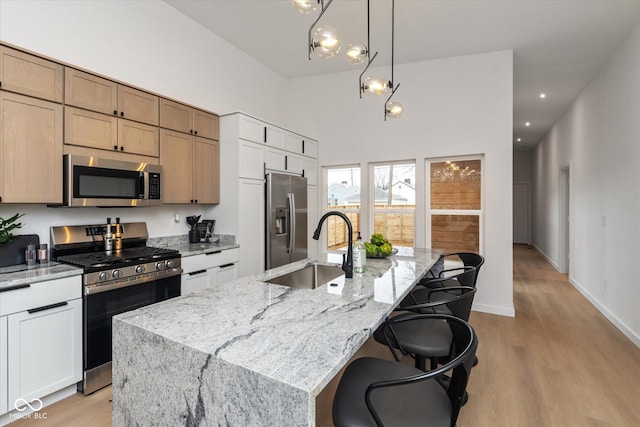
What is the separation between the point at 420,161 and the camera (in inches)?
175

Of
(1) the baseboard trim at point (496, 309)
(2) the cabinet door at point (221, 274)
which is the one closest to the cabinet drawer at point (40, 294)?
(2) the cabinet door at point (221, 274)

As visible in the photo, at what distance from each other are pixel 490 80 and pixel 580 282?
3487mm

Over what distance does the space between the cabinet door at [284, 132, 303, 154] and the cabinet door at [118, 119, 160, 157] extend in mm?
1738

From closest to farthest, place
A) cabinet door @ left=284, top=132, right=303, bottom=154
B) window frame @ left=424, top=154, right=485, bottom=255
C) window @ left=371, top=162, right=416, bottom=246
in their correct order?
window frame @ left=424, top=154, right=485, bottom=255 → cabinet door @ left=284, top=132, right=303, bottom=154 → window @ left=371, top=162, right=416, bottom=246

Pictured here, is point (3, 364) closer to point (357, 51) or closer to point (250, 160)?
point (250, 160)

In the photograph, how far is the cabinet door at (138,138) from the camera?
2770 millimetres

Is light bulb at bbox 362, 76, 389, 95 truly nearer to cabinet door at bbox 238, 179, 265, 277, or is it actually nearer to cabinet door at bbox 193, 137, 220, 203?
cabinet door at bbox 238, 179, 265, 277

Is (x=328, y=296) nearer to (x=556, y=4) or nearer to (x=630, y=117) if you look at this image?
(x=556, y=4)

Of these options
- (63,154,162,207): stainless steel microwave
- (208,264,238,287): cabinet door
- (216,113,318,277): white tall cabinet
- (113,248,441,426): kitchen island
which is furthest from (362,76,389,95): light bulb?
(208,264,238,287): cabinet door

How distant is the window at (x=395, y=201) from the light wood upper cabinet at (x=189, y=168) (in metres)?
2.36

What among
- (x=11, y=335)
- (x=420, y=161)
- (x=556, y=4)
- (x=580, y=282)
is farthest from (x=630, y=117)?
(x=11, y=335)

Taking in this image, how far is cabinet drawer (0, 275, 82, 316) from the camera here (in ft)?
6.20

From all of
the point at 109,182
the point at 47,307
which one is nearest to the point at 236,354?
the point at 47,307

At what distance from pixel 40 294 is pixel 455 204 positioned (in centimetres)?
439
